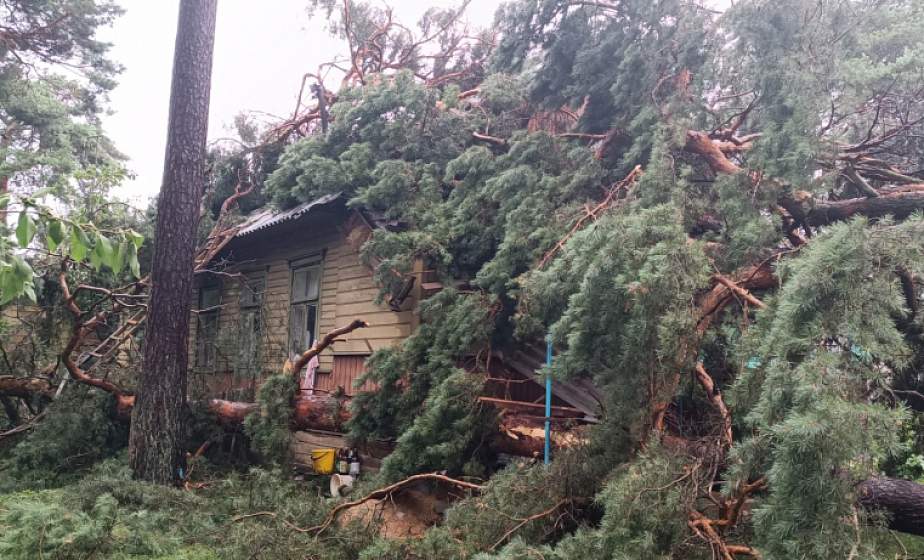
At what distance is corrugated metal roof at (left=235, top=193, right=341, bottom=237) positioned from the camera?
28.9ft

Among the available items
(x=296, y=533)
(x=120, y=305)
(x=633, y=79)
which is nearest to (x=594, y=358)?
(x=296, y=533)

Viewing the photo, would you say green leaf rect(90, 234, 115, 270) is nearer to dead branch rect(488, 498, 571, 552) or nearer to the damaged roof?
dead branch rect(488, 498, 571, 552)

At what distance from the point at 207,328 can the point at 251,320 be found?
188 cm

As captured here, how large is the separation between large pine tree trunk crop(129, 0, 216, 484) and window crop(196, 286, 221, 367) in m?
3.55

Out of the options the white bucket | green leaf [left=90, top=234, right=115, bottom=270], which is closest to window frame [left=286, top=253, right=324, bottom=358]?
the white bucket

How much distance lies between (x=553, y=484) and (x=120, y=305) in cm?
777

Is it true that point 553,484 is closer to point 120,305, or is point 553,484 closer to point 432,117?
point 432,117

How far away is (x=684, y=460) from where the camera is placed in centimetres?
405

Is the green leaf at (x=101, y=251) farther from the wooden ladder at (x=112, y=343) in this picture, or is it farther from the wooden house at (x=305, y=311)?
the wooden ladder at (x=112, y=343)

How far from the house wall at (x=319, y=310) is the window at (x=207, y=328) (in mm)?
224

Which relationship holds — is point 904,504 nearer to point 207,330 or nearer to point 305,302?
point 305,302

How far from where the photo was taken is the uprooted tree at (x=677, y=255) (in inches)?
131

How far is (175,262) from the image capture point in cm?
834

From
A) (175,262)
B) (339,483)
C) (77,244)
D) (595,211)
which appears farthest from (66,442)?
(77,244)
